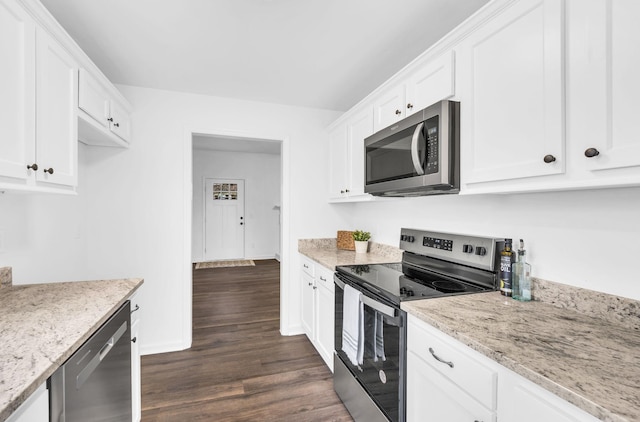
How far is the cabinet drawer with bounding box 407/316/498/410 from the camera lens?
0.89m

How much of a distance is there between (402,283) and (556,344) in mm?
797

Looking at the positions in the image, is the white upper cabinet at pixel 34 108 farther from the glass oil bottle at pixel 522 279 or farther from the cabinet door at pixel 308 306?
the glass oil bottle at pixel 522 279

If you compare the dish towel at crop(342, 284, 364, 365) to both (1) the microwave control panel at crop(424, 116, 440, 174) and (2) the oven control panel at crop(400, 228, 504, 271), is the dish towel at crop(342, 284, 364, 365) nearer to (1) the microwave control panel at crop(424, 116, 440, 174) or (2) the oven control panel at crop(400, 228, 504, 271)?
(2) the oven control panel at crop(400, 228, 504, 271)

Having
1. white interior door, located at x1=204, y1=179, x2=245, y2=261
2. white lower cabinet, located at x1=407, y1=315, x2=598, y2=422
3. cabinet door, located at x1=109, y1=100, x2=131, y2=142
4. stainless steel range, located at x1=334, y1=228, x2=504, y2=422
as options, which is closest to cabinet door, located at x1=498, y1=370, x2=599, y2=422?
white lower cabinet, located at x1=407, y1=315, x2=598, y2=422

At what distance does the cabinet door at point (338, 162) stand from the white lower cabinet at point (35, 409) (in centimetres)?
221

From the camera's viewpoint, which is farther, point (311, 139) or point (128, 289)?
point (311, 139)

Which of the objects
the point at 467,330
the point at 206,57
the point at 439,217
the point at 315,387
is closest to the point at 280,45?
the point at 206,57

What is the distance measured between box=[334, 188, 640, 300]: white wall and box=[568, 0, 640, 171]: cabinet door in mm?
371

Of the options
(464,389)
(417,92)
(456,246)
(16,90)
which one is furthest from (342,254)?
(16,90)

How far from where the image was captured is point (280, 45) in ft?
6.41

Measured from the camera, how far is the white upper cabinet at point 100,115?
68.5 inches

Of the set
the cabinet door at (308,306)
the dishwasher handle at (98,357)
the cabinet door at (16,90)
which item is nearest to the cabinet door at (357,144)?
the cabinet door at (308,306)

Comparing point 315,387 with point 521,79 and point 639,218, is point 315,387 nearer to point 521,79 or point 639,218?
point 639,218

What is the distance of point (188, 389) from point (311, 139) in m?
2.47
